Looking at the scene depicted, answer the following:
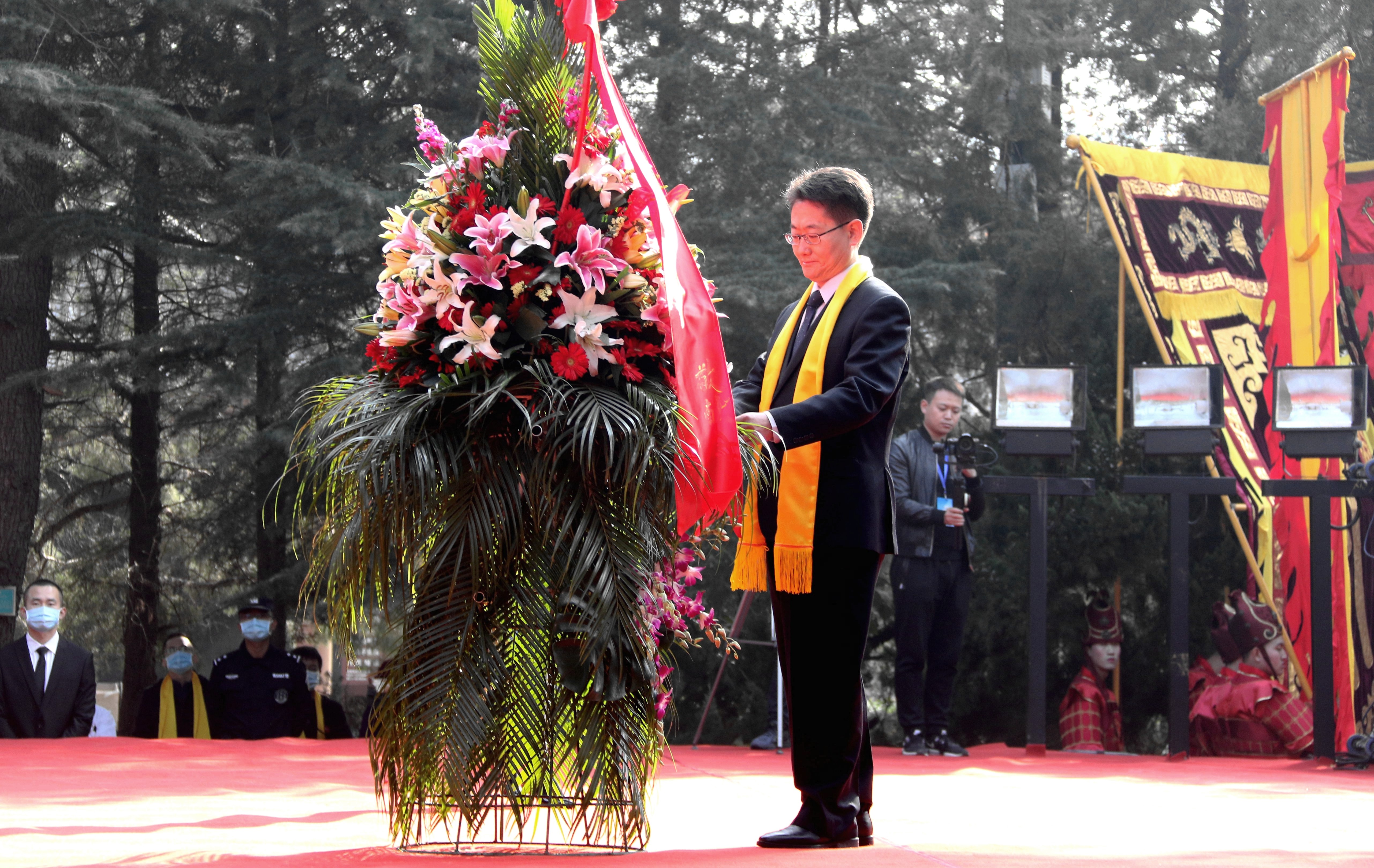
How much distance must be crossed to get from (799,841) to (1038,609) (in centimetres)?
395

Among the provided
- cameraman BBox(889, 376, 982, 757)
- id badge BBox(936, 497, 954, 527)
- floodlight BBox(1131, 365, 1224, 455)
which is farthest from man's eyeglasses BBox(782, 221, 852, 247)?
floodlight BBox(1131, 365, 1224, 455)

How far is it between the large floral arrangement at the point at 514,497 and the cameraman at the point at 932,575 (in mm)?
3447

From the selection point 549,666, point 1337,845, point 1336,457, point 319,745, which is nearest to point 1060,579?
point 1336,457

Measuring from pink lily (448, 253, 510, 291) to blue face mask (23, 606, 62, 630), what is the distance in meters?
4.68

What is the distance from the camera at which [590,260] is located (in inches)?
99.1

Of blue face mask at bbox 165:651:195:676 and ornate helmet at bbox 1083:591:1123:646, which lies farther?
blue face mask at bbox 165:651:195:676

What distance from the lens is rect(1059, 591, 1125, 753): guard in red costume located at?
6941mm

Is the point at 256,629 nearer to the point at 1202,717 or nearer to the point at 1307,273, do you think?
the point at 1202,717

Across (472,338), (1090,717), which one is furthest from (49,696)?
(1090,717)

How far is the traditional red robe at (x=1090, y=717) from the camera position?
6930mm

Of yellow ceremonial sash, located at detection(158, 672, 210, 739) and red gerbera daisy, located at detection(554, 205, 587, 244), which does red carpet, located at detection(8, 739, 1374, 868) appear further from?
yellow ceremonial sash, located at detection(158, 672, 210, 739)

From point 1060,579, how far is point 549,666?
20.2 ft

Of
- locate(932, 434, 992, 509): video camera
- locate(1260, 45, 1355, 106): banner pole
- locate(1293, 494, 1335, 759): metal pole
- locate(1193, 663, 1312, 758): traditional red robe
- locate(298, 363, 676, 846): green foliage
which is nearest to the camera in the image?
locate(298, 363, 676, 846): green foliage

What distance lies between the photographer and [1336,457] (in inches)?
238
